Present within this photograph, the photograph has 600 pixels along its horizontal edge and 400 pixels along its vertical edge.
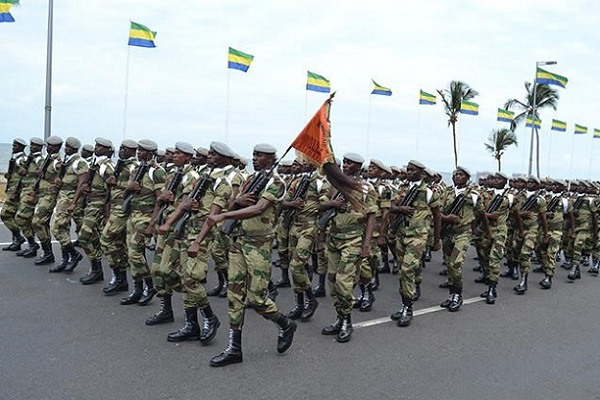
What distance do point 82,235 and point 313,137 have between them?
12.8 feet

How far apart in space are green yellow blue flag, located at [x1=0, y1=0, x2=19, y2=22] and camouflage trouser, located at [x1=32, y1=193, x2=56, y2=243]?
6.18 meters

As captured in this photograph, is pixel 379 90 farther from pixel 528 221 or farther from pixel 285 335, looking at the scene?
pixel 285 335

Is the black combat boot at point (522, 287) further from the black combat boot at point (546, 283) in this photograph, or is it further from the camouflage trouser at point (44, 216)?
the camouflage trouser at point (44, 216)

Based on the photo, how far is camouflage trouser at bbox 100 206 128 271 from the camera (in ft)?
21.5

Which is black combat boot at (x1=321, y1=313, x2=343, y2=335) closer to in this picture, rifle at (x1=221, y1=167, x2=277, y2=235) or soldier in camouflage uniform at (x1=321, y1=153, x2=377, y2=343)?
soldier in camouflage uniform at (x1=321, y1=153, x2=377, y2=343)

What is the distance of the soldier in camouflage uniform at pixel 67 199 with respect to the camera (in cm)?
756

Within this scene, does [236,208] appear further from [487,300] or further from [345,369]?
[487,300]

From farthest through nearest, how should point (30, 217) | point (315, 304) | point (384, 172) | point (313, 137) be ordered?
point (30, 217), point (384, 172), point (315, 304), point (313, 137)

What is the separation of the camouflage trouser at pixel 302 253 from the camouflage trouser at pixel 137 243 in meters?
1.71

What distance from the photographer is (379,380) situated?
434 centimetres

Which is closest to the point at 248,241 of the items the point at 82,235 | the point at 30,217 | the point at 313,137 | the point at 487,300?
the point at 313,137

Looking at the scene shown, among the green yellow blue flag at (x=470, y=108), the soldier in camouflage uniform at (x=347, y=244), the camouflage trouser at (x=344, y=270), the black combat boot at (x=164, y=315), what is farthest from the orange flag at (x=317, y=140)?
the green yellow blue flag at (x=470, y=108)

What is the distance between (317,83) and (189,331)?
12.9m

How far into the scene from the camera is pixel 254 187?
4574 millimetres
